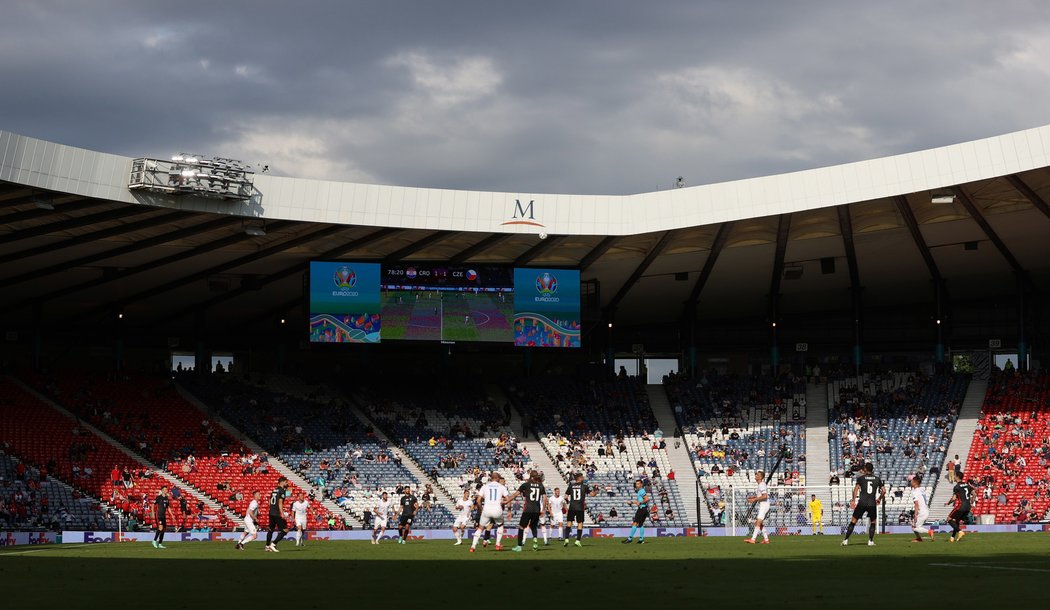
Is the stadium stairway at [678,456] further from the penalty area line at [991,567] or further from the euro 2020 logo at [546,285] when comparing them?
the penalty area line at [991,567]

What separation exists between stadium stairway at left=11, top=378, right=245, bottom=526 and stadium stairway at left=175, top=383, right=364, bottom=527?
8.37 feet

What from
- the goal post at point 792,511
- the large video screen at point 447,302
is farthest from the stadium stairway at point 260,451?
the goal post at point 792,511

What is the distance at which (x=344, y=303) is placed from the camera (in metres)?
52.1

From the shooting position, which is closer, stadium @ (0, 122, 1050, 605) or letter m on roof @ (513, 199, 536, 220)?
stadium @ (0, 122, 1050, 605)

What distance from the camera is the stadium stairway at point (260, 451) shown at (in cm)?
5031

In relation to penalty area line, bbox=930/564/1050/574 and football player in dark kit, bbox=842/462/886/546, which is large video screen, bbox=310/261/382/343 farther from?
penalty area line, bbox=930/564/1050/574

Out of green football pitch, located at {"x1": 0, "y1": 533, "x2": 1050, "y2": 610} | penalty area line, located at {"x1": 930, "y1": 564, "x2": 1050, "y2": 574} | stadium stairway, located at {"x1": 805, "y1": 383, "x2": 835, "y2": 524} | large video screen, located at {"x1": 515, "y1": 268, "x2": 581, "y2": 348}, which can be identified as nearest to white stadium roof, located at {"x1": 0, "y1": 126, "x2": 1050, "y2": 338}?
large video screen, located at {"x1": 515, "y1": 268, "x2": 581, "y2": 348}

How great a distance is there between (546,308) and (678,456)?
10057 millimetres

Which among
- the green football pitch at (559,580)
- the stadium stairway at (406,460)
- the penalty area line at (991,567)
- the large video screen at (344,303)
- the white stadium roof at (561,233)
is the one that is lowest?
the green football pitch at (559,580)

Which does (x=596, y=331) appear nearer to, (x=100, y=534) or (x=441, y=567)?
(x=100, y=534)

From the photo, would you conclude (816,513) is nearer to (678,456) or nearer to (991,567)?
(678,456)

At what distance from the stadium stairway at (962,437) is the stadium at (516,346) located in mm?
204

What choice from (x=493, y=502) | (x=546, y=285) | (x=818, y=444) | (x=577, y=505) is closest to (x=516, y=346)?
(x=546, y=285)

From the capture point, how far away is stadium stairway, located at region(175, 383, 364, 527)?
50.3 m
